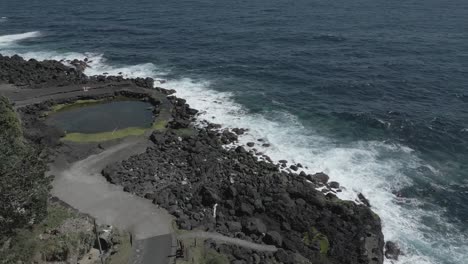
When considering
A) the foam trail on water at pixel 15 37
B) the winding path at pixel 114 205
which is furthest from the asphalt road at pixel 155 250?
the foam trail on water at pixel 15 37

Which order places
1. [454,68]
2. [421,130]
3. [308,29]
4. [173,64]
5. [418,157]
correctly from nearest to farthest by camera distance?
[418,157] < [421,130] < [454,68] < [173,64] < [308,29]

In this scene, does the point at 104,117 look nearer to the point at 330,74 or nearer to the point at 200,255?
the point at 200,255

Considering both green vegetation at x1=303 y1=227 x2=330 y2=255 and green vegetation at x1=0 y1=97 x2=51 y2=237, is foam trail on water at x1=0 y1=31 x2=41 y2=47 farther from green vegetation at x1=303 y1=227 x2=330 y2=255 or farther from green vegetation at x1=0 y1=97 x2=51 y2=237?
green vegetation at x1=303 y1=227 x2=330 y2=255

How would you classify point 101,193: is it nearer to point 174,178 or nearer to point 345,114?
point 174,178

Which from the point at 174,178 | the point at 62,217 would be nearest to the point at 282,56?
the point at 174,178

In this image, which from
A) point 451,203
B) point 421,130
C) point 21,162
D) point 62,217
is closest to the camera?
point 21,162

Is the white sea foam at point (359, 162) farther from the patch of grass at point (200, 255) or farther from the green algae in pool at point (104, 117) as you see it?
the patch of grass at point (200, 255)

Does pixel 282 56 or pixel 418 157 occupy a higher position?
pixel 282 56
